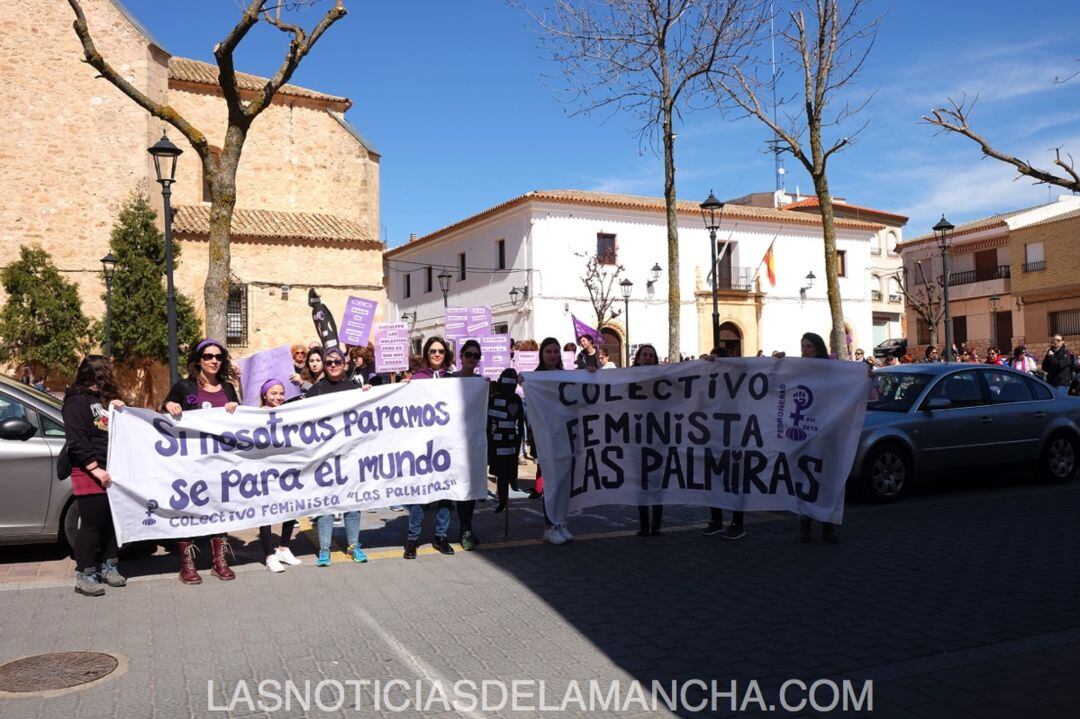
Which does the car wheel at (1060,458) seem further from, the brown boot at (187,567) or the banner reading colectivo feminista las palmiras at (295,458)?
the brown boot at (187,567)

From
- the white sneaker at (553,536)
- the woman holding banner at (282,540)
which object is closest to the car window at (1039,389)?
the white sneaker at (553,536)

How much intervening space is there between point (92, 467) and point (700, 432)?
528cm

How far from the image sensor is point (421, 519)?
7.94 metres

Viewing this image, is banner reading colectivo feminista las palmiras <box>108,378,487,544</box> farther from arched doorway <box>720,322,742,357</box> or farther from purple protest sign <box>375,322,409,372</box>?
arched doorway <box>720,322,742,357</box>

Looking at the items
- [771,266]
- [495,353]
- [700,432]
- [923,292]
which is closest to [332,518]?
[700,432]

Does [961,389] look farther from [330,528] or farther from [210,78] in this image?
[210,78]

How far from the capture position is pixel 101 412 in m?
6.99

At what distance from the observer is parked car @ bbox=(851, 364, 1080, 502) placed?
10273mm

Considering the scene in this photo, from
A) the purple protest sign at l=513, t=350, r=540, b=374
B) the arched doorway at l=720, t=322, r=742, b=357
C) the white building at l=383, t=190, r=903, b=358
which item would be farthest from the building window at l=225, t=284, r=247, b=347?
the arched doorway at l=720, t=322, r=742, b=357

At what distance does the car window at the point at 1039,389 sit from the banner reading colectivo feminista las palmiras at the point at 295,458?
7686 millimetres

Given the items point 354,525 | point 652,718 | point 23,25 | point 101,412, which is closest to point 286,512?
point 354,525

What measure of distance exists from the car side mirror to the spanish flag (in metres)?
39.9

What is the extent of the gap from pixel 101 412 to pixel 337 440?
1.90 m

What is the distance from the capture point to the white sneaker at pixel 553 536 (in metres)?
8.32
